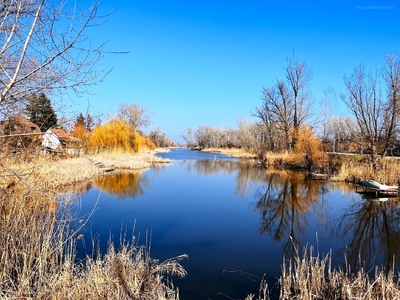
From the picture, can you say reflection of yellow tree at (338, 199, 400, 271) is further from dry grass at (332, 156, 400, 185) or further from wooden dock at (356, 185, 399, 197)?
dry grass at (332, 156, 400, 185)

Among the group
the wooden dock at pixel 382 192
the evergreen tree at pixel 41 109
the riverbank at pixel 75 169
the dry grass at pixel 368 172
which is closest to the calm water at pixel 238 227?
the wooden dock at pixel 382 192

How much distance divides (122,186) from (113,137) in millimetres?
12073

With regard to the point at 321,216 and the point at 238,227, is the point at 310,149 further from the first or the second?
the point at 238,227

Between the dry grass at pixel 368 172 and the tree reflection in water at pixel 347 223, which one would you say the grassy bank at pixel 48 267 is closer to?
the tree reflection in water at pixel 347 223

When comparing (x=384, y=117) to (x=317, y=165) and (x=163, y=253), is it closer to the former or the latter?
(x=317, y=165)

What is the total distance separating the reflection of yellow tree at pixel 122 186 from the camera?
11.4 metres

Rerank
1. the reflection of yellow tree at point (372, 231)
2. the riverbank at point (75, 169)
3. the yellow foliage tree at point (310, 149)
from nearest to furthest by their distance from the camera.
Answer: the reflection of yellow tree at point (372, 231), the riverbank at point (75, 169), the yellow foliage tree at point (310, 149)

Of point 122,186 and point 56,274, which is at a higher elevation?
point 56,274

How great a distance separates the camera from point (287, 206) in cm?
987


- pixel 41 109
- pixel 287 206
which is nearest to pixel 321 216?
pixel 287 206

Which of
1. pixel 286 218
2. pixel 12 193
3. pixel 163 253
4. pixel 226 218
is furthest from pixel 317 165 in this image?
pixel 12 193

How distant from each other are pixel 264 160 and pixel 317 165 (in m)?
8.06

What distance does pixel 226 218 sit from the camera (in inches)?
317

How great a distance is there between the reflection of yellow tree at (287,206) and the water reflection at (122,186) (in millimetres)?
4930
